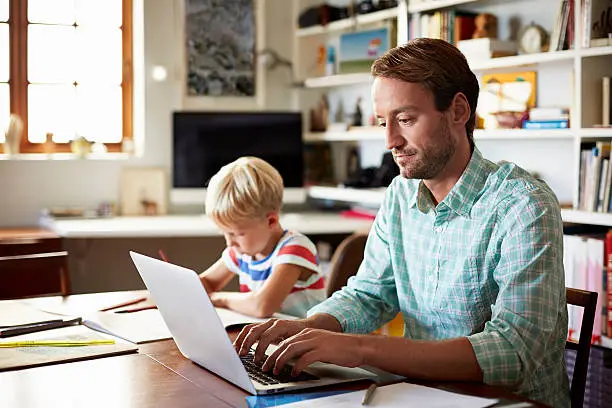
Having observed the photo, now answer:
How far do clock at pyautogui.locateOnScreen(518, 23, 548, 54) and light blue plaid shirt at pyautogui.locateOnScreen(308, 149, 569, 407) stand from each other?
5.87 feet

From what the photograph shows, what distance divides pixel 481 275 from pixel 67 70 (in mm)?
3380

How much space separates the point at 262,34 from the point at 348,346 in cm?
351

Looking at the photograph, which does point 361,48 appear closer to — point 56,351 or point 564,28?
point 564,28

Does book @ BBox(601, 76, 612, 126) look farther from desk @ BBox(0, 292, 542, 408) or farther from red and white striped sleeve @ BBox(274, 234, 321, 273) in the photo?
desk @ BBox(0, 292, 542, 408)

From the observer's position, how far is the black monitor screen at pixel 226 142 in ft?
14.0

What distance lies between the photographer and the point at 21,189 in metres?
4.24

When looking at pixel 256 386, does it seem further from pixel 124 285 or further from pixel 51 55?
pixel 51 55

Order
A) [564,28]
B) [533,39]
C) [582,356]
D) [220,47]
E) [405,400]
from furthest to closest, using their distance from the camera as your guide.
Result: [220,47], [533,39], [564,28], [582,356], [405,400]

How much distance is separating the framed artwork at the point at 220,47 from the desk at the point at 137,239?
29.0 inches

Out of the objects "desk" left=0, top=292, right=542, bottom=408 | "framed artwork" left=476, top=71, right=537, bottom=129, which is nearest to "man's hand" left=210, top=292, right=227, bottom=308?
"desk" left=0, top=292, right=542, bottom=408

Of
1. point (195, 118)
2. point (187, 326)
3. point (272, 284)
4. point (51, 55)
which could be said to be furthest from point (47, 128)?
point (187, 326)

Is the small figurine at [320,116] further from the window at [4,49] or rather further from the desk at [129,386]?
the desk at [129,386]

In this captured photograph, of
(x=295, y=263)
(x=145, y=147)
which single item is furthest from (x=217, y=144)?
(x=295, y=263)

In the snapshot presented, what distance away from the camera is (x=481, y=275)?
161cm
